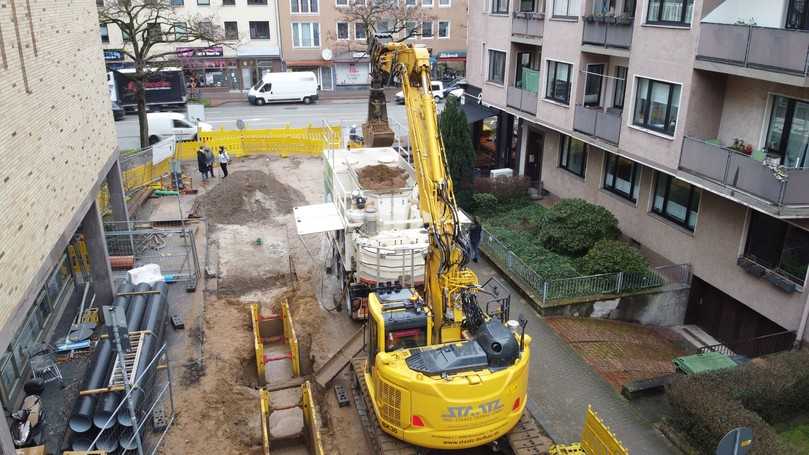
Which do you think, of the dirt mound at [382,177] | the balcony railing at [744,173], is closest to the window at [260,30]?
the dirt mound at [382,177]

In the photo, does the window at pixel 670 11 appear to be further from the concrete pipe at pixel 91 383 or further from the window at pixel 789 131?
the concrete pipe at pixel 91 383

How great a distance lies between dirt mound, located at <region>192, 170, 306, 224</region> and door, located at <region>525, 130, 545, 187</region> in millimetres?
9763

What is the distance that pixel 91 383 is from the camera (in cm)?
Answer: 1188

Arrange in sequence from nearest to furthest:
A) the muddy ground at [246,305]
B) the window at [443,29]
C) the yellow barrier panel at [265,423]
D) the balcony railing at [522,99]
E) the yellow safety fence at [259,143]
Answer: the yellow barrier panel at [265,423]
the muddy ground at [246,305]
the balcony railing at [522,99]
the yellow safety fence at [259,143]
the window at [443,29]

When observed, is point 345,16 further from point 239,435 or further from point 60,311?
point 239,435

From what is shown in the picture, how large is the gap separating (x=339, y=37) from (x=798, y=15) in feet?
139

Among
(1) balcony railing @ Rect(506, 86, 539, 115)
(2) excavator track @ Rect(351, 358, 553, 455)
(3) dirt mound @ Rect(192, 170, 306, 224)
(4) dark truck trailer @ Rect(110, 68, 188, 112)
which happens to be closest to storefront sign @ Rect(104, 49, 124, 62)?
(4) dark truck trailer @ Rect(110, 68, 188, 112)

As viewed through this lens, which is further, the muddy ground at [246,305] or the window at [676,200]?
the window at [676,200]

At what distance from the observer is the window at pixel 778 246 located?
14.2 metres

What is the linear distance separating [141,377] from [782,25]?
16467 mm

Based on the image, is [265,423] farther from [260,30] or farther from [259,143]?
[260,30]

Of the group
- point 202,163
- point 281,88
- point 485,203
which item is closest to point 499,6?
point 485,203

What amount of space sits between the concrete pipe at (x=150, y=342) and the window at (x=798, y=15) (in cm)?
1618

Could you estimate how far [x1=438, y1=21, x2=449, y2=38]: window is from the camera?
54.5m
